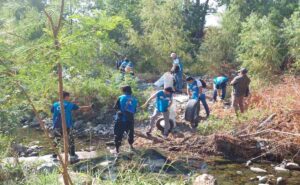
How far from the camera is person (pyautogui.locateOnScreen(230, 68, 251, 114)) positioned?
1139 centimetres

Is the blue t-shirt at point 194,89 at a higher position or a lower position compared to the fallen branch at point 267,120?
higher

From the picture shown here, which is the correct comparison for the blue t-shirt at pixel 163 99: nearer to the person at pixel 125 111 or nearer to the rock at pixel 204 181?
the person at pixel 125 111

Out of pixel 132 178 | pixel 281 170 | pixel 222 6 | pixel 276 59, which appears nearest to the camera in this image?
pixel 132 178

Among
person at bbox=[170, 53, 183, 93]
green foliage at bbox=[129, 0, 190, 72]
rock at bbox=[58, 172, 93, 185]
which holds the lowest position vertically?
rock at bbox=[58, 172, 93, 185]

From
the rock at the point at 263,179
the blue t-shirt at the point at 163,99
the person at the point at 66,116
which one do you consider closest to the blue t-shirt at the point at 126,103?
the person at the point at 66,116

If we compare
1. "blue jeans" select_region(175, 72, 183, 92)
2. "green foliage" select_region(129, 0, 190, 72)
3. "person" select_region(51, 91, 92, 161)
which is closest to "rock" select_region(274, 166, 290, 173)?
"person" select_region(51, 91, 92, 161)

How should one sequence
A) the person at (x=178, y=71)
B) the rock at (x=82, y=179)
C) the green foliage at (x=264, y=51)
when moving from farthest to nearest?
the green foliage at (x=264, y=51), the person at (x=178, y=71), the rock at (x=82, y=179)

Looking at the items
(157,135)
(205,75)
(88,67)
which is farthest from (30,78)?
(205,75)

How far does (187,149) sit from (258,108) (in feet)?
9.30

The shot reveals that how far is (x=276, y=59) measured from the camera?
16375 mm

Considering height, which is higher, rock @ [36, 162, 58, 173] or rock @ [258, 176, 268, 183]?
rock @ [36, 162, 58, 173]

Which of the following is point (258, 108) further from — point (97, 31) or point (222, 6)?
point (222, 6)

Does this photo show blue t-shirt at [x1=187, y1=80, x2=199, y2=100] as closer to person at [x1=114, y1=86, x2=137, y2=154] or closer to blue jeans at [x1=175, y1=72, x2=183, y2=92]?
person at [x1=114, y1=86, x2=137, y2=154]

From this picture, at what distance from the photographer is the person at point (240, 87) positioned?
11391 mm
